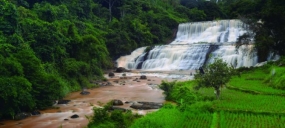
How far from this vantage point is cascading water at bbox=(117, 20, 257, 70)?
36406 mm

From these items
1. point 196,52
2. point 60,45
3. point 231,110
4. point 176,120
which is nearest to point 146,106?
point 176,120

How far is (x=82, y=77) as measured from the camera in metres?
28.5

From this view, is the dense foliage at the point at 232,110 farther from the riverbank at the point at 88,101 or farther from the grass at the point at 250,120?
the riverbank at the point at 88,101

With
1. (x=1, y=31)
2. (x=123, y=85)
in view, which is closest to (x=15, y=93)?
(x=1, y=31)

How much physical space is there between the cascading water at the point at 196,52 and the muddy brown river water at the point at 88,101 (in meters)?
7.68

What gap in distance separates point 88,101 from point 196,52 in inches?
841

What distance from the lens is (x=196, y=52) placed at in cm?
4047

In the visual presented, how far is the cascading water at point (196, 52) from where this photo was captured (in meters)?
36.4

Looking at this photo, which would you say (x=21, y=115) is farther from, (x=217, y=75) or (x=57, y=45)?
(x=217, y=75)

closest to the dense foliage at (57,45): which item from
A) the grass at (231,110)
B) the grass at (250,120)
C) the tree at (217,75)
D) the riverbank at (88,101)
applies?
the riverbank at (88,101)

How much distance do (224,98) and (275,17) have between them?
12633mm

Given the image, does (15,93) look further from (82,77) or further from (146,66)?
(146,66)

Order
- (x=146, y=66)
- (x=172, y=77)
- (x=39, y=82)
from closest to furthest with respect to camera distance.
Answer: (x=39, y=82), (x=172, y=77), (x=146, y=66)

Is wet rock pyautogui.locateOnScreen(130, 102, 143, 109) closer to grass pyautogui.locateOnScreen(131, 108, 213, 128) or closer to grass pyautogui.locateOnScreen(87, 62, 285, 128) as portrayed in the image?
grass pyautogui.locateOnScreen(87, 62, 285, 128)
